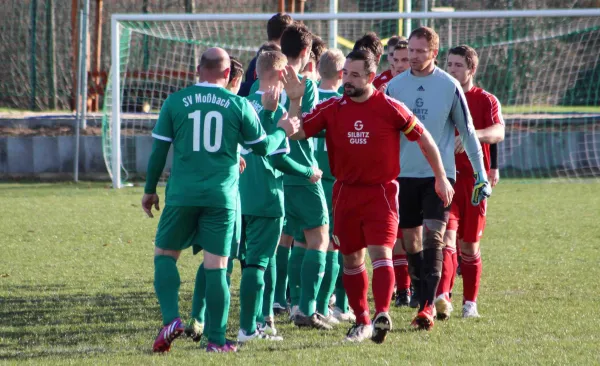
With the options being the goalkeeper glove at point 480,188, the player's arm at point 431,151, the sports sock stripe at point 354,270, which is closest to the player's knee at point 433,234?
the goalkeeper glove at point 480,188

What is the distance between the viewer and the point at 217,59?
5.34m

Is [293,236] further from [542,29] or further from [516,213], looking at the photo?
[542,29]

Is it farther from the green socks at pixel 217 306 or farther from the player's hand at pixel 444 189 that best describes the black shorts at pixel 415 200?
the green socks at pixel 217 306

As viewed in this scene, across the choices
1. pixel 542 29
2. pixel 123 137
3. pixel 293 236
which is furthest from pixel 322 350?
pixel 542 29

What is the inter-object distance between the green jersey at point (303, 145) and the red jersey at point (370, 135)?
54cm

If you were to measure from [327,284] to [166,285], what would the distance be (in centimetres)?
161

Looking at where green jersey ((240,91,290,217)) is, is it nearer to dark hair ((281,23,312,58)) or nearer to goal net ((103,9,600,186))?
dark hair ((281,23,312,58))

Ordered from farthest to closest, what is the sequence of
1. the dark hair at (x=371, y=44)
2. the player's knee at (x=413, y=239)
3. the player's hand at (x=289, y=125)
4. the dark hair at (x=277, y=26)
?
the dark hair at (x=277, y=26) → the dark hair at (x=371, y=44) → the player's knee at (x=413, y=239) → the player's hand at (x=289, y=125)

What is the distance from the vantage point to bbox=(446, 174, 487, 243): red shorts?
6777 mm

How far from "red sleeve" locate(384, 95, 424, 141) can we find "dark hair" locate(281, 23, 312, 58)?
0.92 metres

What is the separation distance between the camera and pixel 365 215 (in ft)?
18.8

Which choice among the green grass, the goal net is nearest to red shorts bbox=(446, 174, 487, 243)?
the goal net

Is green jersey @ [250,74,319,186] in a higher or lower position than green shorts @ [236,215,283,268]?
higher

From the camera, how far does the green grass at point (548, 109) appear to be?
63.0 ft
